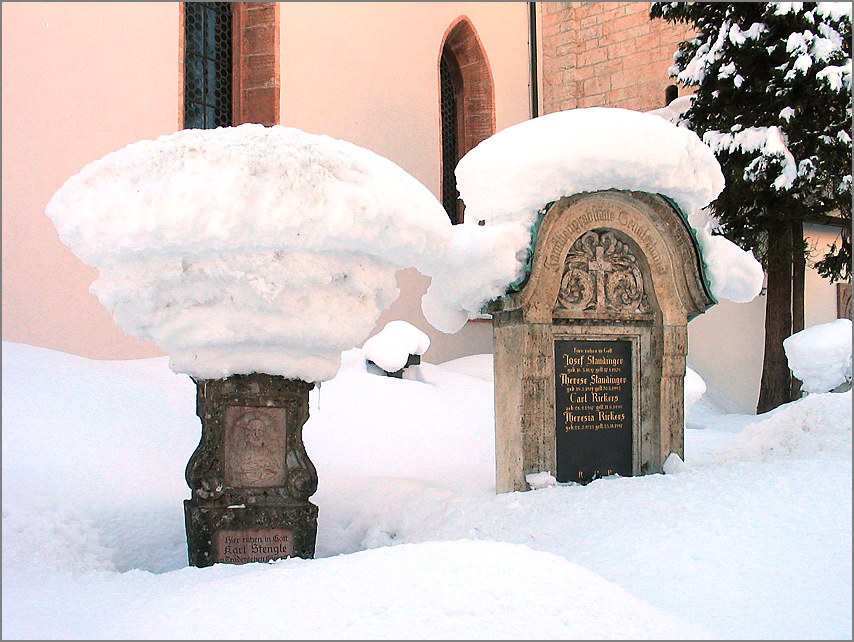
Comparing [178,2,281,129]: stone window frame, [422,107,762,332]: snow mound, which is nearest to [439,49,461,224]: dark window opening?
[178,2,281,129]: stone window frame

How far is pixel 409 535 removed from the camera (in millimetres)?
3988

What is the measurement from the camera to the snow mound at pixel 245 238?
316 centimetres

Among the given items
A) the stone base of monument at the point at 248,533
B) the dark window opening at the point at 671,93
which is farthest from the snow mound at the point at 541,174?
the dark window opening at the point at 671,93

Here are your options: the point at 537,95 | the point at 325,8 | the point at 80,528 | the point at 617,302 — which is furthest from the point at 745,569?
the point at 537,95

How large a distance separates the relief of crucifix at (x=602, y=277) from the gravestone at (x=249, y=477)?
1983mm

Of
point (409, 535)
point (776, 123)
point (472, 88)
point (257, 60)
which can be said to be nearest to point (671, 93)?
point (472, 88)

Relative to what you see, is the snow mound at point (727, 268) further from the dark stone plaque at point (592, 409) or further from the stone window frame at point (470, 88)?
the stone window frame at point (470, 88)

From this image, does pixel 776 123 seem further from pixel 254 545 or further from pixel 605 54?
pixel 254 545

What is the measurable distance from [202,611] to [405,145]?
9392 millimetres

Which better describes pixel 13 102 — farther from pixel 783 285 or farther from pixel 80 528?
pixel 783 285

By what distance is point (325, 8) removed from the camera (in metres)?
9.50

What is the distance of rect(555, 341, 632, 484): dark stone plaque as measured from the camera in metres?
4.73

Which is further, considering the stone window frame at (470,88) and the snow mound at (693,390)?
the stone window frame at (470,88)

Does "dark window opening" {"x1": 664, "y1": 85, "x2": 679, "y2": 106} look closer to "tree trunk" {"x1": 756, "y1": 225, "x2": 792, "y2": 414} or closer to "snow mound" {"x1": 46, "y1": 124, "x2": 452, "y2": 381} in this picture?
"tree trunk" {"x1": 756, "y1": 225, "x2": 792, "y2": 414}
